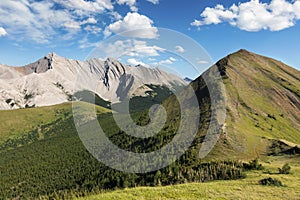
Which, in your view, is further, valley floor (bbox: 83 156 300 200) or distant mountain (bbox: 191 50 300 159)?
distant mountain (bbox: 191 50 300 159)

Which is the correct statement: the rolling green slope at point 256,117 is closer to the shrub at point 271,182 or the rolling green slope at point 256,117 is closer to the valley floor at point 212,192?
the shrub at point 271,182

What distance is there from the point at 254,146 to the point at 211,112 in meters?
43.3

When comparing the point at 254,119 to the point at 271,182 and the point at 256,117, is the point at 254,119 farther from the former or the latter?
the point at 271,182

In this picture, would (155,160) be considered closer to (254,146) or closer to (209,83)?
(254,146)

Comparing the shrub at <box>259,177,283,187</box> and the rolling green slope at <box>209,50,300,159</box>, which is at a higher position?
the rolling green slope at <box>209,50,300,159</box>

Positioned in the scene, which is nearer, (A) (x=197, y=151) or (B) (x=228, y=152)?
(B) (x=228, y=152)

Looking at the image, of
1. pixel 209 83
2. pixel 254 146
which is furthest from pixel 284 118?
A: pixel 254 146

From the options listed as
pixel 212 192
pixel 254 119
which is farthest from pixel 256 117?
pixel 212 192

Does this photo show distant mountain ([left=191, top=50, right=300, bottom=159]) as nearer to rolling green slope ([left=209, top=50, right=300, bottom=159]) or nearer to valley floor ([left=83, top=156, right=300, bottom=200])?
rolling green slope ([left=209, top=50, right=300, bottom=159])

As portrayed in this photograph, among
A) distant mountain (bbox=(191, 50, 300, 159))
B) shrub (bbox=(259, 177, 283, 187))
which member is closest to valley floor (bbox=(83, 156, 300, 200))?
shrub (bbox=(259, 177, 283, 187))

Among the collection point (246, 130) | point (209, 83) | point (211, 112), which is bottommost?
point (246, 130)

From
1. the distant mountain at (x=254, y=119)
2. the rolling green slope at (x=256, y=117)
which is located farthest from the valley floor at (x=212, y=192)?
the distant mountain at (x=254, y=119)

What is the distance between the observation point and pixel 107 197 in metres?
33.9

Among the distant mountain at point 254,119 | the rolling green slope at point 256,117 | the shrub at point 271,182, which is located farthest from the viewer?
the rolling green slope at point 256,117
